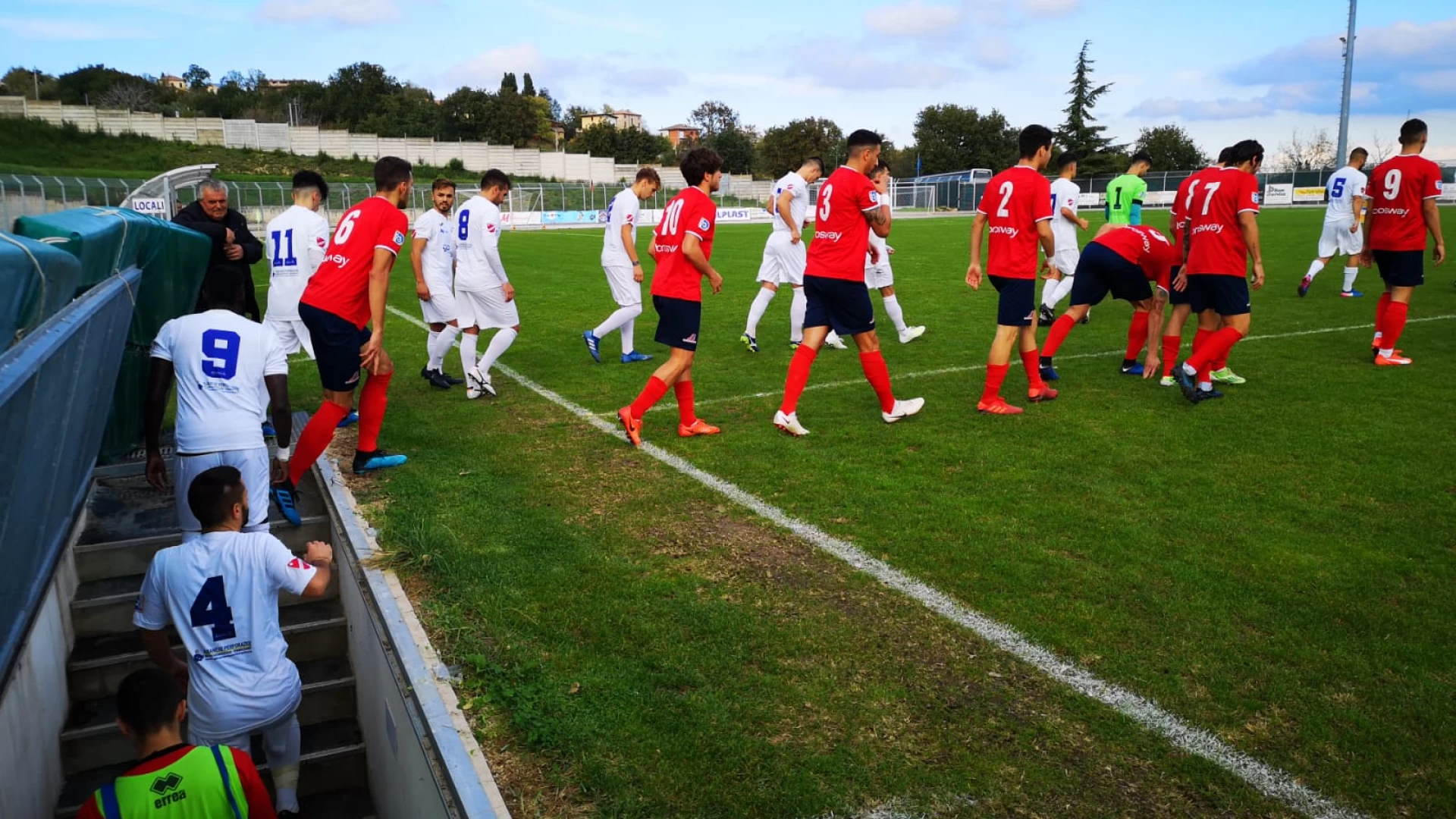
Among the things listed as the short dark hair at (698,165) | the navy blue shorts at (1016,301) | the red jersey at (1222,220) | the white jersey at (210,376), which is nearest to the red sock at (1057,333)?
the navy blue shorts at (1016,301)

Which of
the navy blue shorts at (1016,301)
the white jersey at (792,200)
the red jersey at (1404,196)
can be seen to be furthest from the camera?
the white jersey at (792,200)

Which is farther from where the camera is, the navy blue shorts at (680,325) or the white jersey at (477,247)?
the white jersey at (477,247)

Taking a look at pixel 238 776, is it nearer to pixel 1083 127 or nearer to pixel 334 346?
pixel 334 346

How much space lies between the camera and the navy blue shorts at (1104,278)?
781 centimetres

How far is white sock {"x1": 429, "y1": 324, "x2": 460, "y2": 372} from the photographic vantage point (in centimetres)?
859

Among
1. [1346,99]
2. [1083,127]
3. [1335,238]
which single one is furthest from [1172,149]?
[1335,238]

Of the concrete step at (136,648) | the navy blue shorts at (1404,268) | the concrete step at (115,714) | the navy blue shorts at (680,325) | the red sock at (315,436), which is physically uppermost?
the navy blue shorts at (1404,268)

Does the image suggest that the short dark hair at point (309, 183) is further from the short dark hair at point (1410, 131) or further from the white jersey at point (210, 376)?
the short dark hair at point (1410, 131)

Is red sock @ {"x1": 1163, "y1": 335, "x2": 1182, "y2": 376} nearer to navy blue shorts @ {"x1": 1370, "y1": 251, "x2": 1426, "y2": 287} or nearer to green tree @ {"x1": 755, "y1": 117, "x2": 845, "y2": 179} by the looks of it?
navy blue shorts @ {"x1": 1370, "y1": 251, "x2": 1426, "y2": 287}

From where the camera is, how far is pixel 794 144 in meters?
87.8

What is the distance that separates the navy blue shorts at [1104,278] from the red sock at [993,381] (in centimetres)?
131

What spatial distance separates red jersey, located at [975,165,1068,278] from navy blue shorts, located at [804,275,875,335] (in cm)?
130

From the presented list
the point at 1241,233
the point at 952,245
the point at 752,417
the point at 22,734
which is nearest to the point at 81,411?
the point at 22,734

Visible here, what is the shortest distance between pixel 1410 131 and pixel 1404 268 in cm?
125
